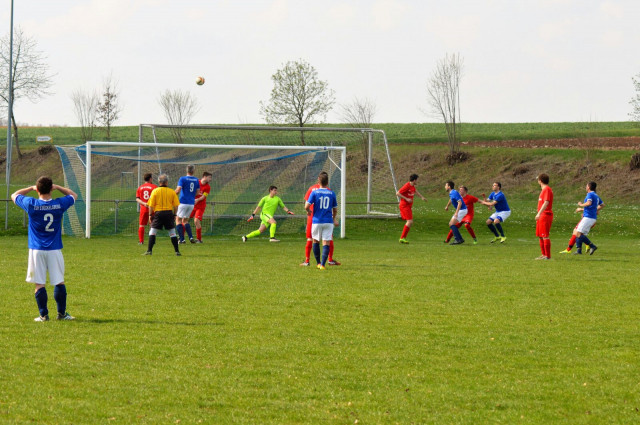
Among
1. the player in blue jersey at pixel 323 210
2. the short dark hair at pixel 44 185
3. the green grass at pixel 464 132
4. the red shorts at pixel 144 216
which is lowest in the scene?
the red shorts at pixel 144 216

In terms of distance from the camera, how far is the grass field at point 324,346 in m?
5.88

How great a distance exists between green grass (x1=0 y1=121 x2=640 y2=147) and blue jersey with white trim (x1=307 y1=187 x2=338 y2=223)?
49.6 metres

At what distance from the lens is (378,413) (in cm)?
574

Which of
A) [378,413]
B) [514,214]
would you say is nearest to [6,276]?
[378,413]

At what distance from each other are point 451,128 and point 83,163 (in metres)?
37.2

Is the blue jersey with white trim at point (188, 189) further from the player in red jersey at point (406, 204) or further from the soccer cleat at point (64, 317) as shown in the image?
the soccer cleat at point (64, 317)

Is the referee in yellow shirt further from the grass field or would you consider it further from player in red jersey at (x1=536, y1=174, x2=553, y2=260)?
player in red jersey at (x1=536, y1=174, x2=553, y2=260)

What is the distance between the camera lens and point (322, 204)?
14.3 meters

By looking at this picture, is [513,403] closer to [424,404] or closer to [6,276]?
[424,404]

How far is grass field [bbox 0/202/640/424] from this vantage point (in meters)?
5.88

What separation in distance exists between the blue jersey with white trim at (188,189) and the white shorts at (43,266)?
35.1 ft

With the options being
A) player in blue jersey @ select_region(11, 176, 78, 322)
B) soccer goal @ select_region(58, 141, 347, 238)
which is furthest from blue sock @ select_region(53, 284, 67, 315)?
soccer goal @ select_region(58, 141, 347, 238)

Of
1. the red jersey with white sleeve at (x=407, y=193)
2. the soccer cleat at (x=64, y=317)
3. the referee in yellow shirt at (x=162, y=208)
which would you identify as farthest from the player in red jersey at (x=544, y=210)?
the soccer cleat at (x=64, y=317)

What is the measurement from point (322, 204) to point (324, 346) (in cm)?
651
